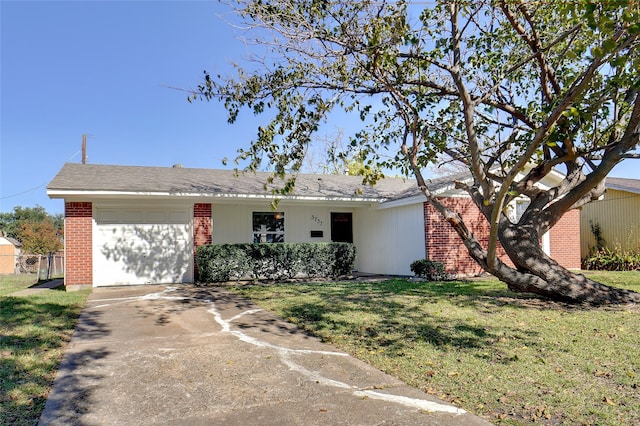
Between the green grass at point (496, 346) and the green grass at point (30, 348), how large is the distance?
3295 millimetres

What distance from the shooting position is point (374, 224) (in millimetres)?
15703

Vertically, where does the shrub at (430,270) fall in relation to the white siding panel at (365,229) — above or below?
below

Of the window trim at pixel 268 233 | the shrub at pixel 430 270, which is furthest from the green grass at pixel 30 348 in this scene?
the shrub at pixel 430 270

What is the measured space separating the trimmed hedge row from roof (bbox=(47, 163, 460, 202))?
1661 millimetres

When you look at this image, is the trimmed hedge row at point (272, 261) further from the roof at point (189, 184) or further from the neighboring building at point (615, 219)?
the neighboring building at point (615, 219)

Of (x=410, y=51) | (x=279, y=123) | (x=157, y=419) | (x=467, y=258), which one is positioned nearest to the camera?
(x=157, y=419)

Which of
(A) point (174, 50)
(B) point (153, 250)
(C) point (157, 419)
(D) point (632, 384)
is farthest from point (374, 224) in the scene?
(C) point (157, 419)

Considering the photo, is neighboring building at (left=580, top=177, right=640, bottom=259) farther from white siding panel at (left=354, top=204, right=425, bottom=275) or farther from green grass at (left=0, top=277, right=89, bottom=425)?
green grass at (left=0, top=277, right=89, bottom=425)

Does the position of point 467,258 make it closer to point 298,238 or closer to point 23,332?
point 298,238

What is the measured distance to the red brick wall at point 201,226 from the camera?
12797 mm

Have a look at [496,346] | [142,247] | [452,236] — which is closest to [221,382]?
[496,346]

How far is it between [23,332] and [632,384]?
748cm

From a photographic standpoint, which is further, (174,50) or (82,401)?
(174,50)

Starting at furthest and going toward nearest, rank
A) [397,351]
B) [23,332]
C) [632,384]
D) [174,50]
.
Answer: [174,50] < [23,332] < [397,351] < [632,384]
